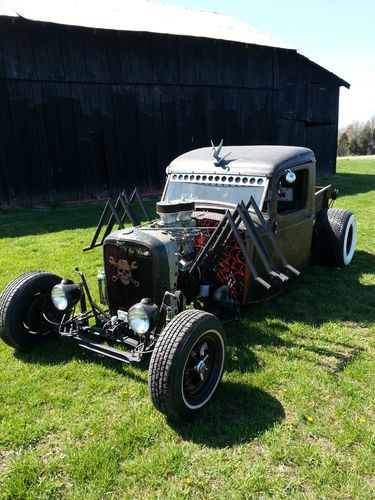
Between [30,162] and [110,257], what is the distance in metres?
9.72

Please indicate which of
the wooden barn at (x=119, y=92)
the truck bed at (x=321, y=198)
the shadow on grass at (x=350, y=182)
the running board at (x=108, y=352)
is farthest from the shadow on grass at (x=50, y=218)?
the shadow on grass at (x=350, y=182)

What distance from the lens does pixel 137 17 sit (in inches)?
552

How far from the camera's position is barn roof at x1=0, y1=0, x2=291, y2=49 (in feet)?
38.9

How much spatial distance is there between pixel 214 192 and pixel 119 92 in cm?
983

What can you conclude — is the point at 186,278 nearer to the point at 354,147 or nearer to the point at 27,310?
the point at 27,310

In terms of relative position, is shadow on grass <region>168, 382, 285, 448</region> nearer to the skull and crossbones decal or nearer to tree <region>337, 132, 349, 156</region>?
the skull and crossbones decal

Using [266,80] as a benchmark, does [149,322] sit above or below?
below

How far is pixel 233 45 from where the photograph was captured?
15.0m

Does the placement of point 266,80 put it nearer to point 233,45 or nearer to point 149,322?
point 233,45

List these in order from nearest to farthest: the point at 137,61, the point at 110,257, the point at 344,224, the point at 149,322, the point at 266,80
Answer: the point at 149,322, the point at 110,257, the point at 344,224, the point at 137,61, the point at 266,80

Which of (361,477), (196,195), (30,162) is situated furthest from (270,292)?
(30,162)

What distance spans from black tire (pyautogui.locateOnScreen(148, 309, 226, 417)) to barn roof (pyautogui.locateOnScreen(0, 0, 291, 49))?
11.0 metres

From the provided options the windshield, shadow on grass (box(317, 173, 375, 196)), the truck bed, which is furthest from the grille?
→ shadow on grass (box(317, 173, 375, 196))

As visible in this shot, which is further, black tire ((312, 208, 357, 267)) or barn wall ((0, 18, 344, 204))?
barn wall ((0, 18, 344, 204))
